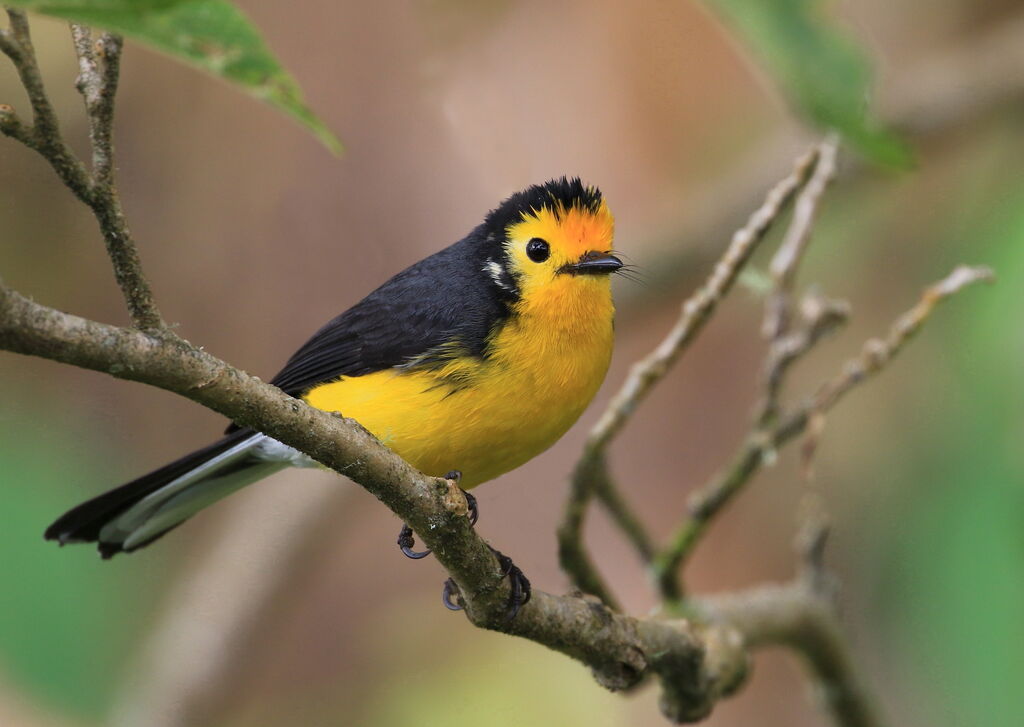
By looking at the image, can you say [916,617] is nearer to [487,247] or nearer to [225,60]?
[487,247]

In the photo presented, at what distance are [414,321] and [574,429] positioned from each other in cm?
284

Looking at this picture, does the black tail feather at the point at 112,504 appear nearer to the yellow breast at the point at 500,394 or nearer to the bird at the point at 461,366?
the bird at the point at 461,366

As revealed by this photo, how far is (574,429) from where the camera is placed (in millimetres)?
5965

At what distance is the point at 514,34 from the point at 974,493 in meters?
3.89

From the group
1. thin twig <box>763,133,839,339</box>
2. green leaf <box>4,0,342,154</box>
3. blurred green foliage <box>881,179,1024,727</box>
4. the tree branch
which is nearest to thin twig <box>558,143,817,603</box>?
thin twig <box>763,133,839,339</box>

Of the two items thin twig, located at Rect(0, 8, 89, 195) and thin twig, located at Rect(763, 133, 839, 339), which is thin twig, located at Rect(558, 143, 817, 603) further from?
thin twig, located at Rect(0, 8, 89, 195)

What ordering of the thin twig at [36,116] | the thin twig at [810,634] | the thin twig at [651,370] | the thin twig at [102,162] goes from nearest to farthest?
1. the thin twig at [36,116]
2. the thin twig at [102,162]
3. the thin twig at [651,370]
4. the thin twig at [810,634]

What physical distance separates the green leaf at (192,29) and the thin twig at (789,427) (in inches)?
91.1

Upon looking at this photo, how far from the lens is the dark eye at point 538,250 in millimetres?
3283

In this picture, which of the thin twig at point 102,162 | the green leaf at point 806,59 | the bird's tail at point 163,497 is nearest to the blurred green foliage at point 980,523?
the green leaf at point 806,59

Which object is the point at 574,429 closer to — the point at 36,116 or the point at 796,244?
the point at 796,244

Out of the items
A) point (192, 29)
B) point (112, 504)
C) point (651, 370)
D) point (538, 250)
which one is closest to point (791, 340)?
point (651, 370)

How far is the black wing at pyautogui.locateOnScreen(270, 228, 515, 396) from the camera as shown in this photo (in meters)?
3.15

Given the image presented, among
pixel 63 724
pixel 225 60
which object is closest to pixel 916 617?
pixel 63 724
